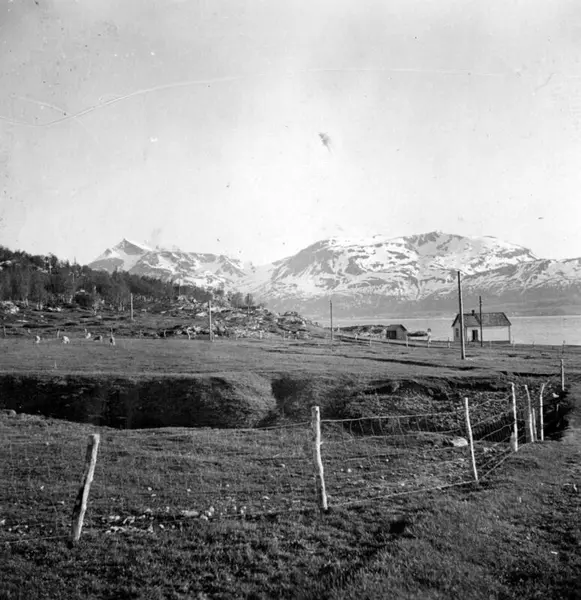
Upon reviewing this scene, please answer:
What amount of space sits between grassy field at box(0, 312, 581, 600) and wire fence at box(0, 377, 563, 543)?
0.08 meters

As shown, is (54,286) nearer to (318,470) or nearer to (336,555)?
(318,470)

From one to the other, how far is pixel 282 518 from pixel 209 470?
5.01 m

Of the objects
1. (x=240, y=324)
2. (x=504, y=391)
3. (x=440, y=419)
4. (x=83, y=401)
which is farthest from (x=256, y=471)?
(x=240, y=324)

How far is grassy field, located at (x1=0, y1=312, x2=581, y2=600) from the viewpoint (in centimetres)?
744

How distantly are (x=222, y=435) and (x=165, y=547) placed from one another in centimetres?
1192

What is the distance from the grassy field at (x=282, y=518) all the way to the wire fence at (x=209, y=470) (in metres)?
0.08

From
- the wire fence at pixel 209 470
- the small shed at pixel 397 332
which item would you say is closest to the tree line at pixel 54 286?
the small shed at pixel 397 332

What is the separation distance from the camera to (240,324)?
11806cm

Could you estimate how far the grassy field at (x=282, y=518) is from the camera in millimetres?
7438

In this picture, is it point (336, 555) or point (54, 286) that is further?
point (54, 286)

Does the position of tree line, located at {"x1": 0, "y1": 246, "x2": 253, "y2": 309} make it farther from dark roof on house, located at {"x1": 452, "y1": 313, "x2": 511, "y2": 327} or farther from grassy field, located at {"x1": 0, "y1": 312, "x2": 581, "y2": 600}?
grassy field, located at {"x1": 0, "y1": 312, "x2": 581, "y2": 600}

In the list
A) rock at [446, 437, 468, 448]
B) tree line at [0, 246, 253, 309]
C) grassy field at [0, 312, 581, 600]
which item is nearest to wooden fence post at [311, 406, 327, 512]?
grassy field at [0, 312, 581, 600]

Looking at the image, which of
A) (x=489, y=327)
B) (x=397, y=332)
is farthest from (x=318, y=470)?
(x=397, y=332)

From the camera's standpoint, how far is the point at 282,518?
401 inches
